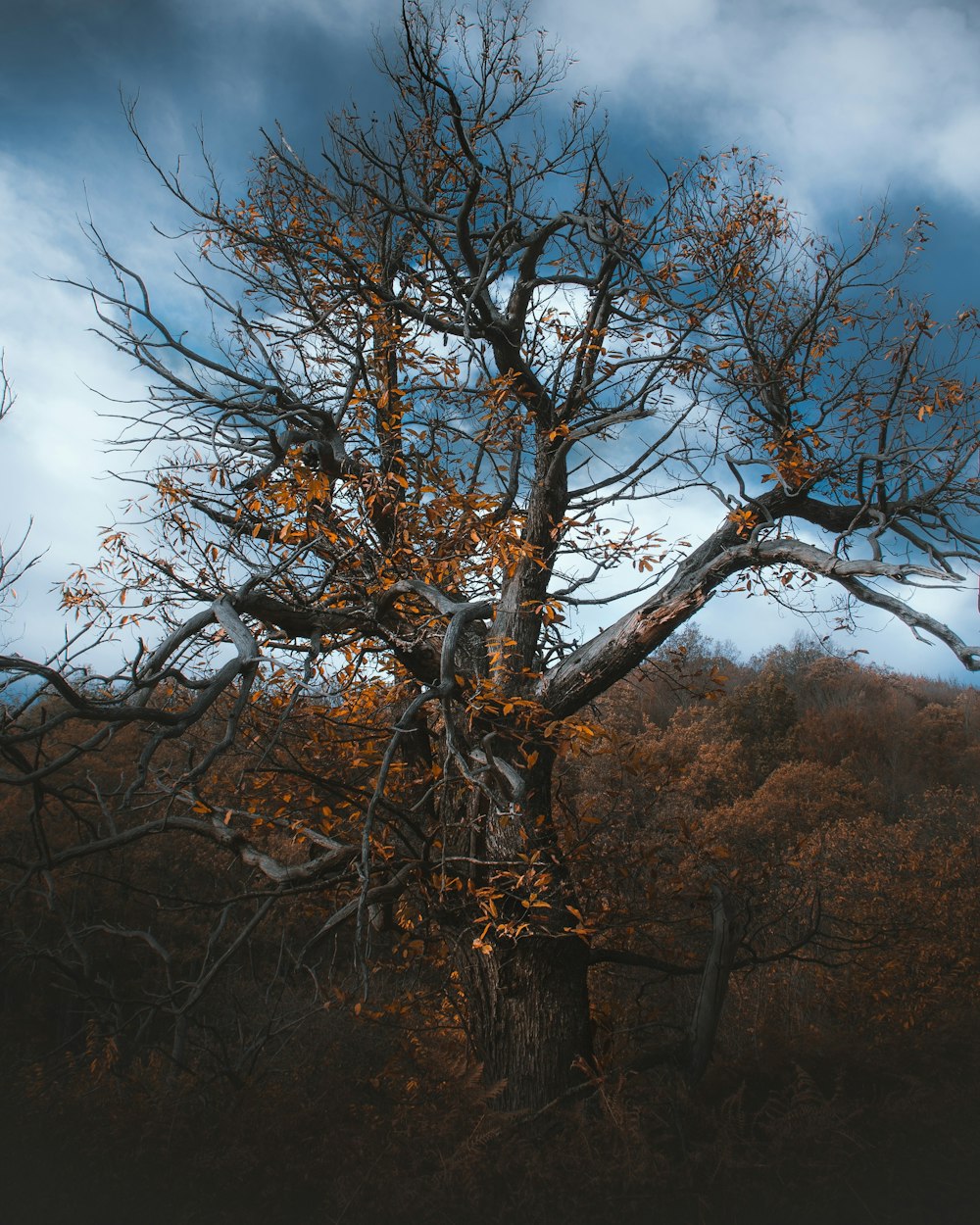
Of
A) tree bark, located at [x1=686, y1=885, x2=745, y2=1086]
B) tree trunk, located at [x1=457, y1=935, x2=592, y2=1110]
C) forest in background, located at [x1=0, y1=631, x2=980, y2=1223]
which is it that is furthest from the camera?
tree bark, located at [x1=686, y1=885, x2=745, y2=1086]

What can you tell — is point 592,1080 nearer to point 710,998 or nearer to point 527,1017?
point 527,1017

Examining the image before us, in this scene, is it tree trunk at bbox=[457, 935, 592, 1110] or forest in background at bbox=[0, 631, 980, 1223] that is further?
tree trunk at bbox=[457, 935, 592, 1110]

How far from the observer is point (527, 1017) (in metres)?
6.59

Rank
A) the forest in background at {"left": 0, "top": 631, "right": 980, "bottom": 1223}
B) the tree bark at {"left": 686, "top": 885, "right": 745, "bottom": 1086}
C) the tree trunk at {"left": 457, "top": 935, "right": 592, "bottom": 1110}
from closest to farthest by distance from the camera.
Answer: the forest in background at {"left": 0, "top": 631, "right": 980, "bottom": 1223}, the tree trunk at {"left": 457, "top": 935, "right": 592, "bottom": 1110}, the tree bark at {"left": 686, "top": 885, "right": 745, "bottom": 1086}

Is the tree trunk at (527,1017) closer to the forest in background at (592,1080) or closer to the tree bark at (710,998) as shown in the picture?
the forest in background at (592,1080)

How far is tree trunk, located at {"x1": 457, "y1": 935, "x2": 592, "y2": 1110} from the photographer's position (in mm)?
6539

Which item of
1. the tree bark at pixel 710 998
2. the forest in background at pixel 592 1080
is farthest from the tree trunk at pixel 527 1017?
the tree bark at pixel 710 998

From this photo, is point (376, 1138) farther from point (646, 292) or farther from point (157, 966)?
Answer: point (157, 966)

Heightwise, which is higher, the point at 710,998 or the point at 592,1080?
the point at 710,998

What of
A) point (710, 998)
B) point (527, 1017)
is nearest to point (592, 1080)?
point (527, 1017)

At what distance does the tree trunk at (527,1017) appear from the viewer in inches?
257

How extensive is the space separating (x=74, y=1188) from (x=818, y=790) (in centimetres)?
1575

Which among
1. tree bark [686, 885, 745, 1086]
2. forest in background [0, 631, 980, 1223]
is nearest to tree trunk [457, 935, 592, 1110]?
forest in background [0, 631, 980, 1223]

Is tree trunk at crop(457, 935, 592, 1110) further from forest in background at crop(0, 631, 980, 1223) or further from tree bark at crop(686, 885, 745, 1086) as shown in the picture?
tree bark at crop(686, 885, 745, 1086)
